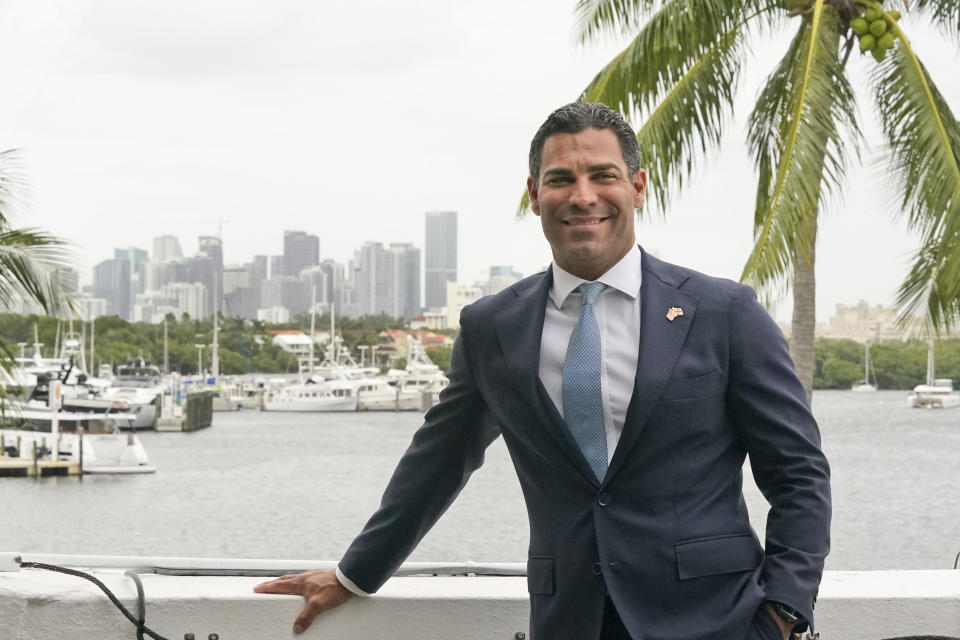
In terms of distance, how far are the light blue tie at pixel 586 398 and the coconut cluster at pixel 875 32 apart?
9.15m

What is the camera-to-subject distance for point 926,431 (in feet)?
217

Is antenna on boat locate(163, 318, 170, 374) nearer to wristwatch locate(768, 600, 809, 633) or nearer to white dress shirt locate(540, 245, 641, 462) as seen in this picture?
white dress shirt locate(540, 245, 641, 462)

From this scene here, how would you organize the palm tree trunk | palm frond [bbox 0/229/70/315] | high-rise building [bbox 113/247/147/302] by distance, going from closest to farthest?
palm frond [bbox 0/229/70/315]
the palm tree trunk
high-rise building [bbox 113/247/147/302]

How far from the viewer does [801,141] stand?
8.91m

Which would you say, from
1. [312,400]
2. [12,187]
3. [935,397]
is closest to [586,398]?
[12,187]

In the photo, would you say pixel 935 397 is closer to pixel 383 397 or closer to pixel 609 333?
pixel 383 397

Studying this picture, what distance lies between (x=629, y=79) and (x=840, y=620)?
9184 millimetres

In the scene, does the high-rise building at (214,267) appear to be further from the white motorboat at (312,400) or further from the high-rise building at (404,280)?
the high-rise building at (404,280)

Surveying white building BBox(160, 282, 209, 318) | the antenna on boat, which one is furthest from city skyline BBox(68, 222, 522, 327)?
the antenna on boat

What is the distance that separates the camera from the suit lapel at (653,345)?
1897 mm

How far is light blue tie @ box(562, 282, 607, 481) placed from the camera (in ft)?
6.43

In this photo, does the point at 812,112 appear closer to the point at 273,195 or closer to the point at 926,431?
the point at 926,431

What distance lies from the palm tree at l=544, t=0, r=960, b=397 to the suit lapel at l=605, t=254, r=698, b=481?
6376 mm

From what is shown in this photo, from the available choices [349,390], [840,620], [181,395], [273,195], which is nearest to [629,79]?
[840,620]
